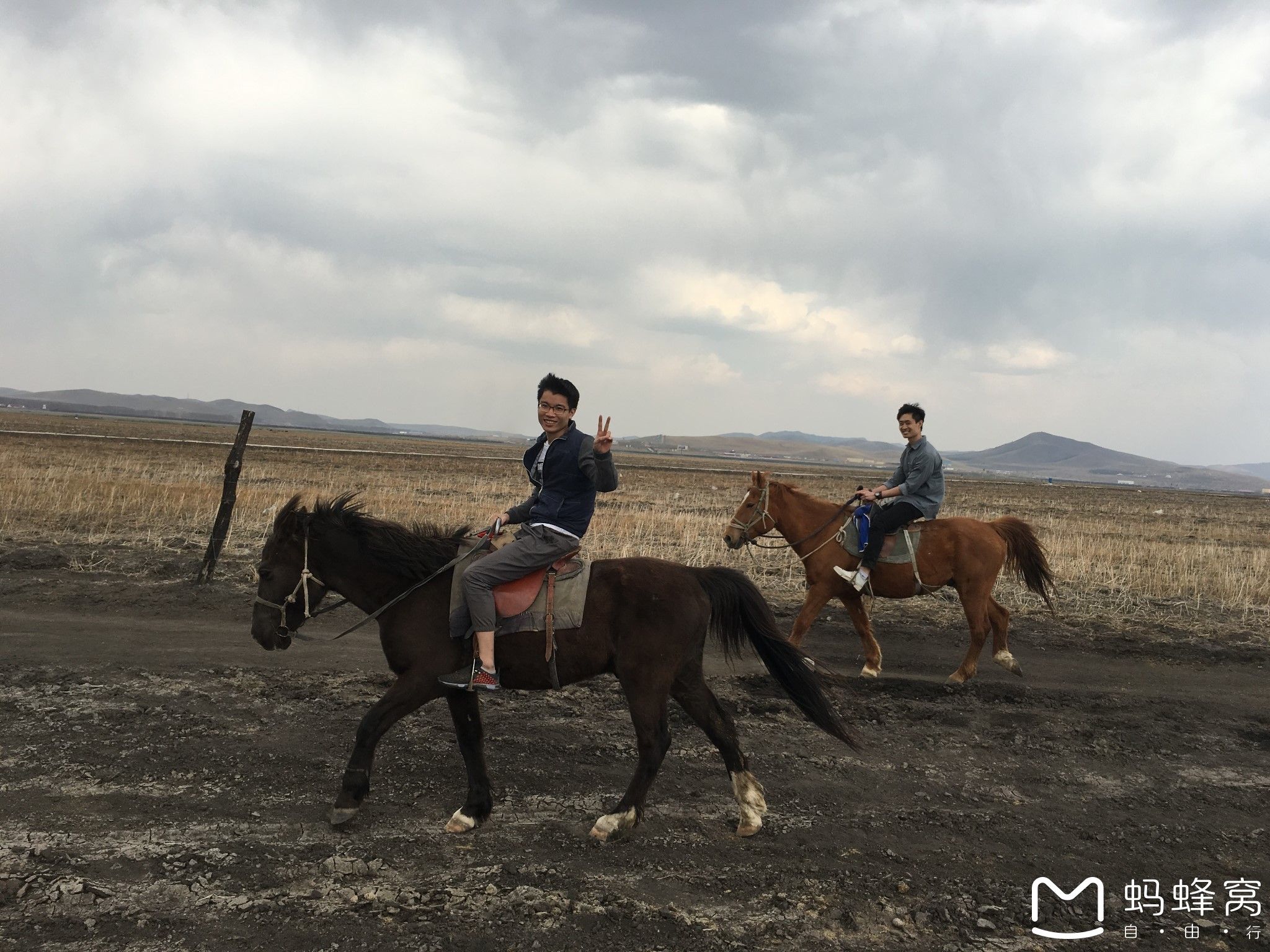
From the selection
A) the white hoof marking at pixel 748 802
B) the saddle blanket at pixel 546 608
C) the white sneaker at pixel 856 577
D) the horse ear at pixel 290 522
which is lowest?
the white hoof marking at pixel 748 802

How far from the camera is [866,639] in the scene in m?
8.42

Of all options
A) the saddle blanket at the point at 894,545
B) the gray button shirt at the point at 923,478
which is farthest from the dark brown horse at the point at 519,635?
the gray button shirt at the point at 923,478

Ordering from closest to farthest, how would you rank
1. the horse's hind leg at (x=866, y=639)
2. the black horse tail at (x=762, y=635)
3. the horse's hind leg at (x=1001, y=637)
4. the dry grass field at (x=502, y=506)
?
the black horse tail at (x=762, y=635)
the horse's hind leg at (x=866, y=639)
the horse's hind leg at (x=1001, y=637)
the dry grass field at (x=502, y=506)

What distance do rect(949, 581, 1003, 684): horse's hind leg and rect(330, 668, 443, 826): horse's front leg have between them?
5655 millimetres

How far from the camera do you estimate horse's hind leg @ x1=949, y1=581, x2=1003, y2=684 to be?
8.05 m

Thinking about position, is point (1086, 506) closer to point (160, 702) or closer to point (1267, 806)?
point (1267, 806)

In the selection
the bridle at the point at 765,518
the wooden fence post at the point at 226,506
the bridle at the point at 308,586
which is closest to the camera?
the bridle at the point at 308,586

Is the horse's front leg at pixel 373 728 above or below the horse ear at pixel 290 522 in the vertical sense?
below

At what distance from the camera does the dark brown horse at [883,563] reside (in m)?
8.40

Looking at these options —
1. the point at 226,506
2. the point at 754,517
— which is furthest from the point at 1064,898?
the point at 226,506

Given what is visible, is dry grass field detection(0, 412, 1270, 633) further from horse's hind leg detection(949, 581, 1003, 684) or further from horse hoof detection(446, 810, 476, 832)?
horse hoof detection(446, 810, 476, 832)

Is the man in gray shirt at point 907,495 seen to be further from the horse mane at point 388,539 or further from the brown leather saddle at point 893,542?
the horse mane at point 388,539

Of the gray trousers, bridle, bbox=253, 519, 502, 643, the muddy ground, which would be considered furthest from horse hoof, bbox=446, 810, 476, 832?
bridle, bbox=253, 519, 502, 643

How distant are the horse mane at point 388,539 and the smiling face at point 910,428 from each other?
204 inches
